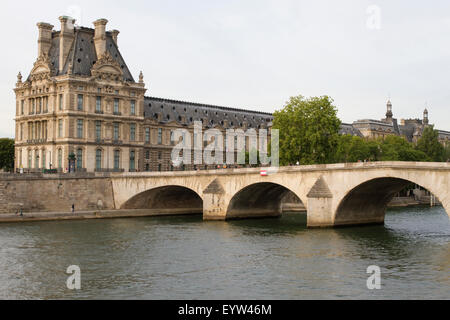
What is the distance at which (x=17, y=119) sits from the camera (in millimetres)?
101500

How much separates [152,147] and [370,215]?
55.3 metres

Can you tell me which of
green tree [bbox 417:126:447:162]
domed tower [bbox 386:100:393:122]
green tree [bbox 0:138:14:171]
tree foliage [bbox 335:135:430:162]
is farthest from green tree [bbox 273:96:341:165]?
domed tower [bbox 386:100:393:122]

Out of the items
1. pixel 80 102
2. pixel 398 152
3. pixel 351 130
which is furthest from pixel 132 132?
pixel 351 130

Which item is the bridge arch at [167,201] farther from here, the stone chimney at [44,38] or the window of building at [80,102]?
the stone chimney at [44,38]

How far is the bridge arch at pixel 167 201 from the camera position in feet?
261

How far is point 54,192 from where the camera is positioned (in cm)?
7656

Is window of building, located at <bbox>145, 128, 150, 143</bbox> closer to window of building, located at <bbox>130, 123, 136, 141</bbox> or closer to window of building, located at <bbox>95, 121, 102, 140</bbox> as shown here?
window of building, located at <bbox>130, 123, 136, 141</bbox>

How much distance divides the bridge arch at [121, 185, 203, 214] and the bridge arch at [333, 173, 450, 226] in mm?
24949

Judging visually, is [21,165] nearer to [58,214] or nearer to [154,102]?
[154,102]

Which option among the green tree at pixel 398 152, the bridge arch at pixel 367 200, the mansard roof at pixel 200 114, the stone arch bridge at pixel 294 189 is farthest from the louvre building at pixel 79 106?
the bridge arch at pixel 367 200

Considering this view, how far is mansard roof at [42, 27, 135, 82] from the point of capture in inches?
3738

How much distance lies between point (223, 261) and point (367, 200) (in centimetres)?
2382
